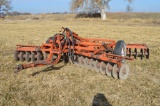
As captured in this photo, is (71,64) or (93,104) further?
(71,64)

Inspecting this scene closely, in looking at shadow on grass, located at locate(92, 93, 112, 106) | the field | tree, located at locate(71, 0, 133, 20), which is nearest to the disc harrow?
the field

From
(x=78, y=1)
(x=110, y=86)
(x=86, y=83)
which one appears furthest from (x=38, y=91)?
(x=78, y=1)

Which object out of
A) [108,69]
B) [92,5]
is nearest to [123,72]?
[108,69]

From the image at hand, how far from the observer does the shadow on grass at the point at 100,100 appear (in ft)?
16.5

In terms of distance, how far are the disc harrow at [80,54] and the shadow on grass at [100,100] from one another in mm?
1194

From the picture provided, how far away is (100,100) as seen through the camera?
5230mm

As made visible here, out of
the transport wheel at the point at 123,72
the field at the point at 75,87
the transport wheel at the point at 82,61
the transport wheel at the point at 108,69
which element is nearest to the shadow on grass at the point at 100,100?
the field at the point at 75,87

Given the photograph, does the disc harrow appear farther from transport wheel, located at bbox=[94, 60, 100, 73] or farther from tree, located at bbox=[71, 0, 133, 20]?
tree, located at bbox=[71, 0, 133, 20]

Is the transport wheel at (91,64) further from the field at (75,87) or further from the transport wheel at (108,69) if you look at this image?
the transport wheel at (108,69)

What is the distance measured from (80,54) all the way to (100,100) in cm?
253

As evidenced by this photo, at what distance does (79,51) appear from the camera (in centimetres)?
756

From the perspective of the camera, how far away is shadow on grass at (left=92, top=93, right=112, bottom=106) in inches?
197

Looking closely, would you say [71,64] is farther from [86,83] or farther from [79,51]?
[86,83]

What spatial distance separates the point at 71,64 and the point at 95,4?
33.2 metres
